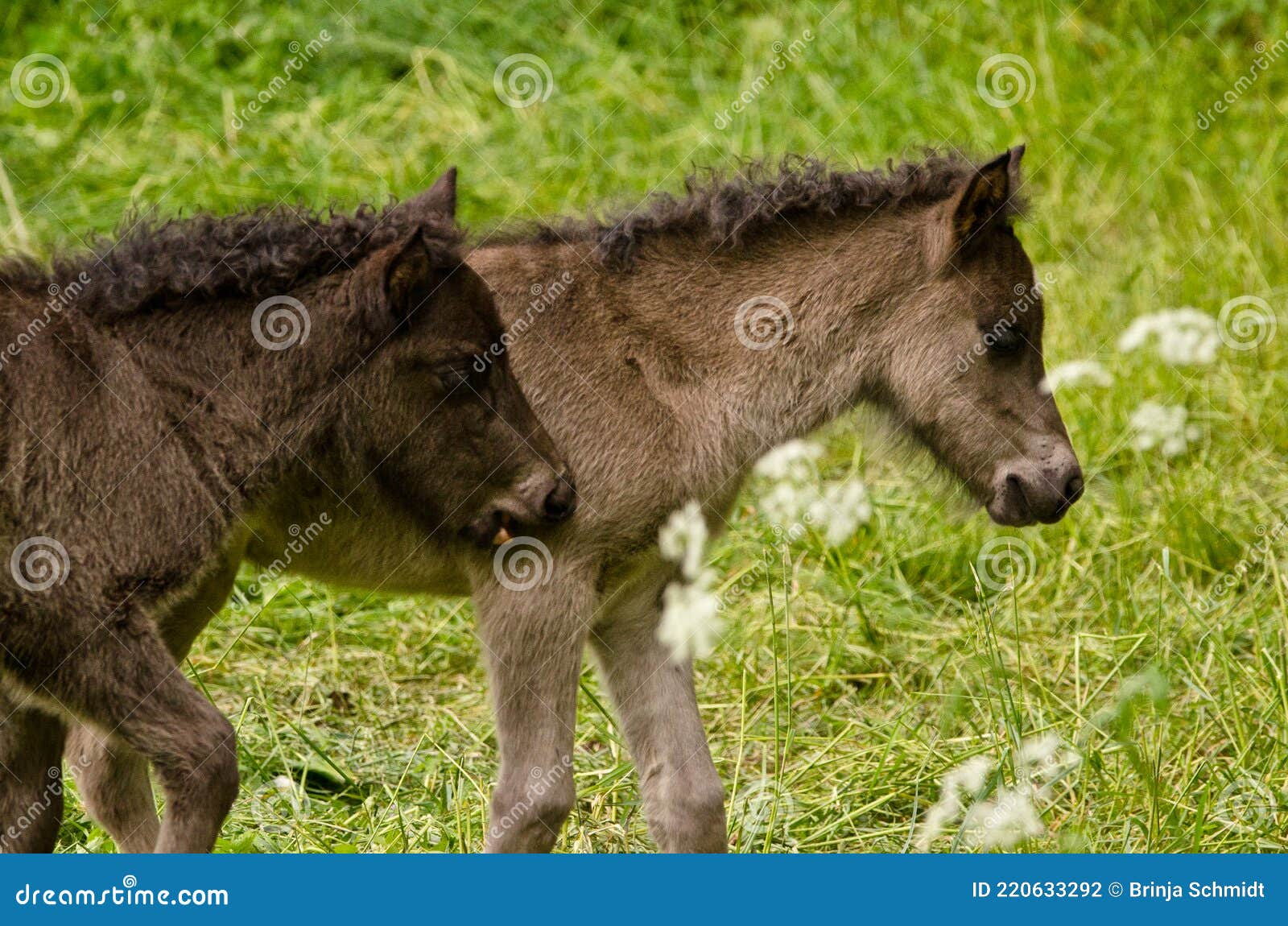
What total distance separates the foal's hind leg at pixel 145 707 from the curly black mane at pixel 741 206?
Answer: 6.73 ft

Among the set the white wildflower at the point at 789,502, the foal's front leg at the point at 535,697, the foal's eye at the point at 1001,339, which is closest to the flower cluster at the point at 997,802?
the white wildflower at the point at 789,502

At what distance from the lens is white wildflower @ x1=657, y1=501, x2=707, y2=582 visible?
14.8ft

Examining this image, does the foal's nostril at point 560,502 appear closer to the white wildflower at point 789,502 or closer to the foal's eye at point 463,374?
the foal's eye at point 463,374

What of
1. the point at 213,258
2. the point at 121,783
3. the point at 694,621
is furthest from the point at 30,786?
the point at 694,621

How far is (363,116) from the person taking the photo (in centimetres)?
1070

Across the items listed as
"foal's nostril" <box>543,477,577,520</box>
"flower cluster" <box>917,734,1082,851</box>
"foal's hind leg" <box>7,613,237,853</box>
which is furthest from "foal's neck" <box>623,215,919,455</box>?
"foal's hind leg" <box>7,613,237,853</box>

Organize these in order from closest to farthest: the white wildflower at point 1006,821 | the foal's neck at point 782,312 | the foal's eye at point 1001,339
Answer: the white wildflower at point 1006,821
the foal's neck at point 782,312
the foal's eye at point 1001,339

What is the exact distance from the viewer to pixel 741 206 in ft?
18.4

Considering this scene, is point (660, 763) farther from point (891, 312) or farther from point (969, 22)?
point (969, 22)

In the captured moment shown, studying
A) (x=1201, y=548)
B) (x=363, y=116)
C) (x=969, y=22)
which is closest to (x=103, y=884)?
(x=1201, y=548)

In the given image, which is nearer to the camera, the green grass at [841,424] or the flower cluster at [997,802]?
the flower cluster at [997,802]

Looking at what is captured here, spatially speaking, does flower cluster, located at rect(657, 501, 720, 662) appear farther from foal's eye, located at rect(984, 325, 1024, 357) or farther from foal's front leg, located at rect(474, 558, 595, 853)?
foal's eye, located at rect(984, 325, 1024, 357)

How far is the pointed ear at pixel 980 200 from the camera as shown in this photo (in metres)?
5.35

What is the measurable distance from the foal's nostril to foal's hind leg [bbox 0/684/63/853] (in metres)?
1.76
